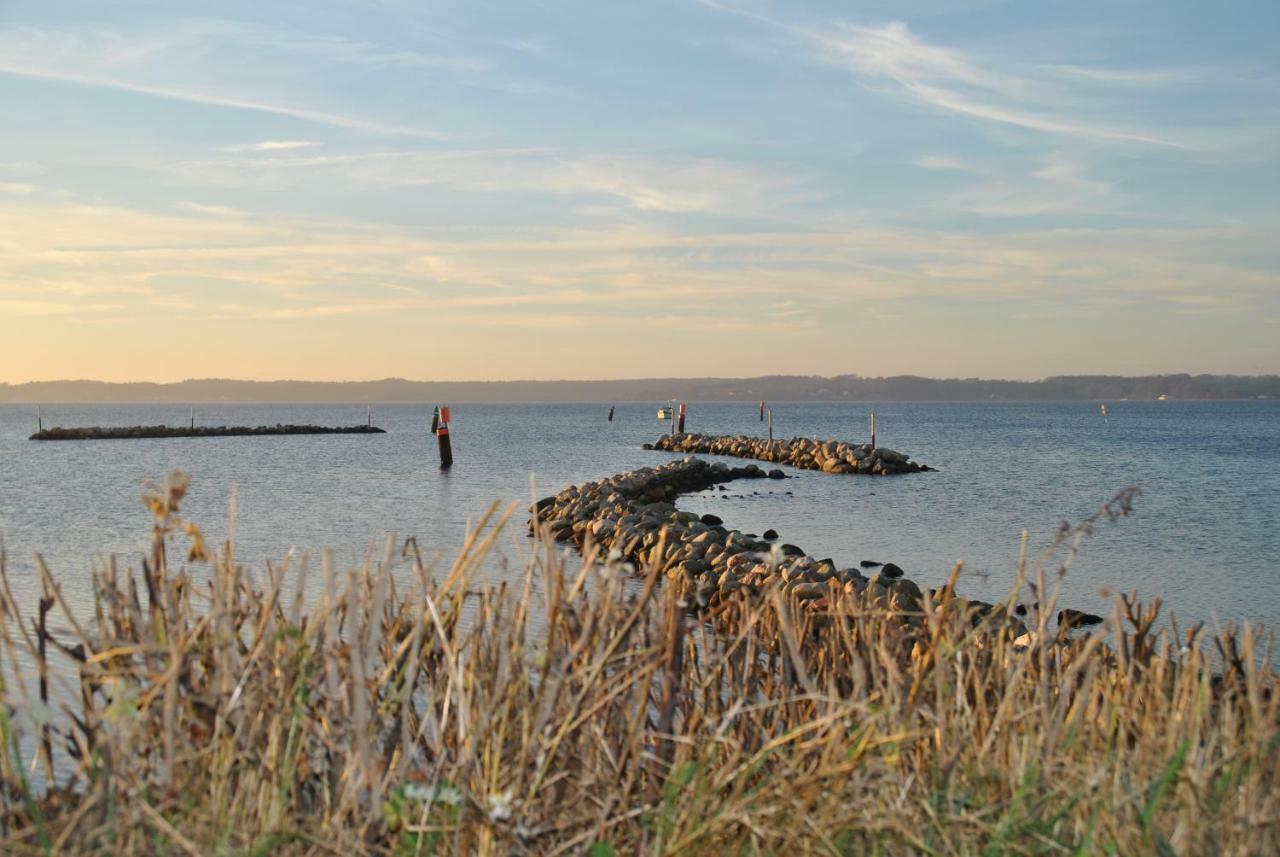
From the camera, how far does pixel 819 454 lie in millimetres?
42688

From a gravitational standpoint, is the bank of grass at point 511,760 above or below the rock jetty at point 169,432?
above

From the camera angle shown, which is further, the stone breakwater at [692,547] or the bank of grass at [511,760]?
the stone breakwater at [692,547]

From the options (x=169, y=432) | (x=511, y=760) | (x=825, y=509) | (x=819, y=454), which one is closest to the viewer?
(x=511, y=760)

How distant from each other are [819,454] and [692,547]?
2765cm

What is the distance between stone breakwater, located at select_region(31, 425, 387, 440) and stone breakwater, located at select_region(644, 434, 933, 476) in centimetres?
3856

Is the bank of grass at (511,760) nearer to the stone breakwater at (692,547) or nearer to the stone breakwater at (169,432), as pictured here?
the stone breakwater at (692,547)

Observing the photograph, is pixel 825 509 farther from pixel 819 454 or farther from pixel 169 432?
pixel 169 432

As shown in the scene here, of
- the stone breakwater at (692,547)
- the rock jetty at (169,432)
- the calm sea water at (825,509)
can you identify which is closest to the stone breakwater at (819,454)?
the calm sea water at (825,509)

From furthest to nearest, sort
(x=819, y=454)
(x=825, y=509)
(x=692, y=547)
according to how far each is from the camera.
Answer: (x=819, y=454)
(x=825, y=509)
(x=692, y=547)

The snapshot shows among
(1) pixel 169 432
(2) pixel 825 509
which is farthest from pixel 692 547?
(1) pixel 169 432

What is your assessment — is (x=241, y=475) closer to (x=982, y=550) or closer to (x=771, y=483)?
(x=771, y=483)

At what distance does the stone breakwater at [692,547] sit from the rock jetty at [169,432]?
2072 inches

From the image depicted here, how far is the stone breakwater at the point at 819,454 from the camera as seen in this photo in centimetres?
3934

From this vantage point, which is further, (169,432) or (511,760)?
(169,432)
